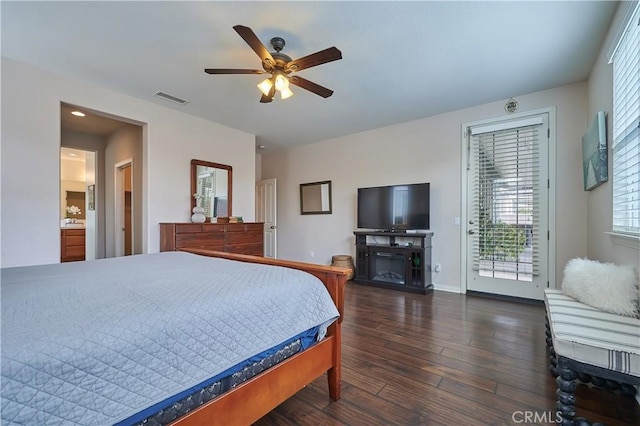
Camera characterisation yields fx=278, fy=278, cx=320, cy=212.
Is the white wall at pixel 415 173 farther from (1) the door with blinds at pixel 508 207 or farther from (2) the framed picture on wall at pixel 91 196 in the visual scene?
(2) the framed picture on wall at pixel 91 196

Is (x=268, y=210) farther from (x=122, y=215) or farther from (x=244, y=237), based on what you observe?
(x=122, y=215)

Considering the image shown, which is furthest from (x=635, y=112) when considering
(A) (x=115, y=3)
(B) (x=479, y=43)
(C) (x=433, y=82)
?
(A) (x=115, y=3)

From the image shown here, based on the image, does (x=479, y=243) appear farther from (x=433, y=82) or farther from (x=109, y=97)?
(x=109, y=97)

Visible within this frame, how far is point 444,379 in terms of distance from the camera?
6.00ft

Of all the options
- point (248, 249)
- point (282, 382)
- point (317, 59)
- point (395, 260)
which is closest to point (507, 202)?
point (395, 260)

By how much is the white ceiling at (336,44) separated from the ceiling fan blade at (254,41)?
254mm

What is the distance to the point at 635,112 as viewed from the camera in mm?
1766

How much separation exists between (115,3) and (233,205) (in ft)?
10.1

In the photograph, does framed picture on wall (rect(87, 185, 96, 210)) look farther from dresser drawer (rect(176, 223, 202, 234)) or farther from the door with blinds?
the door with blinds

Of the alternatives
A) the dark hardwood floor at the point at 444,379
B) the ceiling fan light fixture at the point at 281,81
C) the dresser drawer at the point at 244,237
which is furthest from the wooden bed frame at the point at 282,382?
the dresser drawer at the point at 244,237

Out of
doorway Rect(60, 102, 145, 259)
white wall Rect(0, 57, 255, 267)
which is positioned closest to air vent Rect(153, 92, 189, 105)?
white wall Rect(0, 57, 255, 267)

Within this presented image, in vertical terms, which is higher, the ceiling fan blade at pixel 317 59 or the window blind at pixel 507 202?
the ceiling fan blade at pixel 317 59

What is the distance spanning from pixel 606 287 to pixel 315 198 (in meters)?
4.43

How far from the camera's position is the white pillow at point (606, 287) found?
1612 mm
